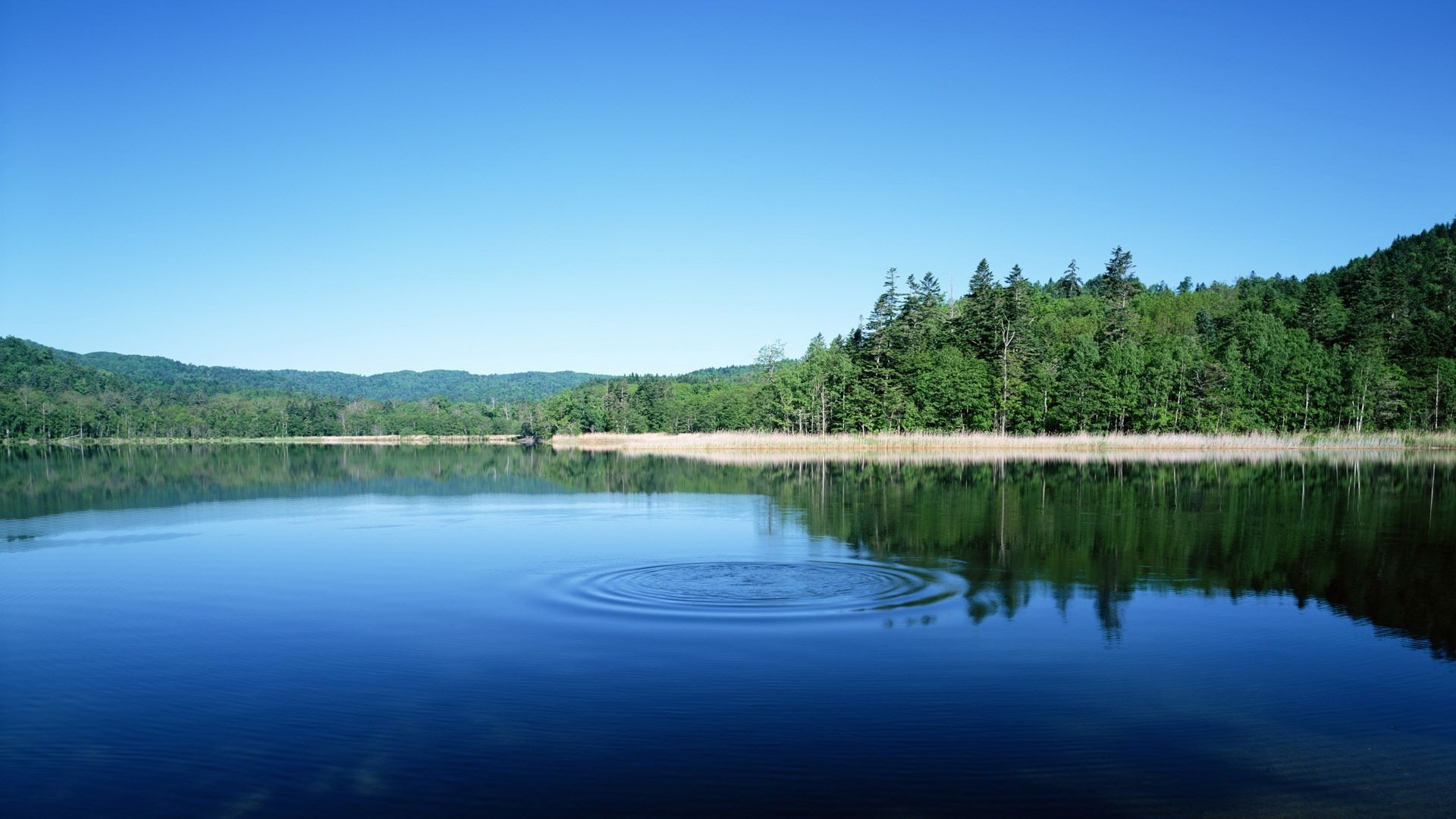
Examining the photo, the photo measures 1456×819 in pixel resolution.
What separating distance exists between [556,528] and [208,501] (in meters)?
15.6

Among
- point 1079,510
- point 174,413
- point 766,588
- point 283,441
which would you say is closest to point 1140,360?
point 1079,510

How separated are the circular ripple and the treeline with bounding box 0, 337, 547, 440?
135437 millimetres

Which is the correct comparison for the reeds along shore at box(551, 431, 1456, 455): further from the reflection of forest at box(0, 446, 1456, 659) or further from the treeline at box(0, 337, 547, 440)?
the treeline at box(0, 337, 547, 440)

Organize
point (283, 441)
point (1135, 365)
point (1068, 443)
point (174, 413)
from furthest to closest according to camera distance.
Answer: point (174, 413)
point (283, 441)
point (1135, 365)
point (1068, 443)

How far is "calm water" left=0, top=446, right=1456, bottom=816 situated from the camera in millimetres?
6520

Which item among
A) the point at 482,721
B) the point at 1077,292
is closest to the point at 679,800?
the point at 482,721

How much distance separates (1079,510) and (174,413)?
176m

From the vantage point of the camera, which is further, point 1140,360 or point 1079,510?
point 1140,360

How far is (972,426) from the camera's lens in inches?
3041

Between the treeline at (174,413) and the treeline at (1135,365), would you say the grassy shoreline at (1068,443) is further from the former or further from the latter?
the treeline at (174,413)

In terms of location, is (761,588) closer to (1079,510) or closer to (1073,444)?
(1079,510)

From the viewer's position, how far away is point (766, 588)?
13.6 m

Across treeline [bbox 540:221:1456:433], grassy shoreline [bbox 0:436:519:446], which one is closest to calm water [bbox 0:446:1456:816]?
treeline [bbox 540:221:1456:433]

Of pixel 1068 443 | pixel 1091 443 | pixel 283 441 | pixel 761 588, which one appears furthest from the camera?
pixel 283 441
